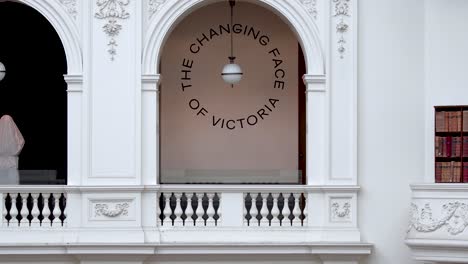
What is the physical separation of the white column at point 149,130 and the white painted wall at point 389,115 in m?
2.69

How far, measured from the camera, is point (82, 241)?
17906 mm

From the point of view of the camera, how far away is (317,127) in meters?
18.2

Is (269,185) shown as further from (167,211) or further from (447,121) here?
(447,121)

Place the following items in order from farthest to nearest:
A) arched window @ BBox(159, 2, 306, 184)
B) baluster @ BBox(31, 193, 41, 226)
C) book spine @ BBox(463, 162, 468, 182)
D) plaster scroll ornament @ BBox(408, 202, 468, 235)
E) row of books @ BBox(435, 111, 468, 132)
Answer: arched window @ BBox(159, 2, 306, 184)
baluster @ BBox(31, 193, 41, 226)
row of books @ BBox(435, 111, 468, 132)
book spine @ BBox(463, 162, 468, 182)
plaster scroll ornament @ BBox(408, 202, 468, 235)

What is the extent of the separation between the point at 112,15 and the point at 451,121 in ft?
15.1

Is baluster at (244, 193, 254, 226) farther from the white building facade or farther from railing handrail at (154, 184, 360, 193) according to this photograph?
railing handrail at (154, 184, 360, 193)

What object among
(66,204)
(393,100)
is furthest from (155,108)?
(393,100)

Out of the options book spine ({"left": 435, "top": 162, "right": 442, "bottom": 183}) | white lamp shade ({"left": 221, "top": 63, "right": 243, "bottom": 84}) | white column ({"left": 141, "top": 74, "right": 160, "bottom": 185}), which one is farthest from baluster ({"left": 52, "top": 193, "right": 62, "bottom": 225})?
book spine ({"left": 435, "top": 162, "right": 442, "bottom": 183})

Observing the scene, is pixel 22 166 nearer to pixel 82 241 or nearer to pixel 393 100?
pixel 82 241

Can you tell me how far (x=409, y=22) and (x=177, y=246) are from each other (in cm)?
426

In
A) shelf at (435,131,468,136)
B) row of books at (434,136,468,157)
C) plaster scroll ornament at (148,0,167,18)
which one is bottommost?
row of books at (434,136,468,157)

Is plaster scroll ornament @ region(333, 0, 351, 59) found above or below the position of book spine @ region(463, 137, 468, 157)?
above

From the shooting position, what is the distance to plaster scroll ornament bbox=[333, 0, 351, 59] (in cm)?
1822

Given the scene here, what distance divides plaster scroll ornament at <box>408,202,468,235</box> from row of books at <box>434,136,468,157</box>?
69cm
